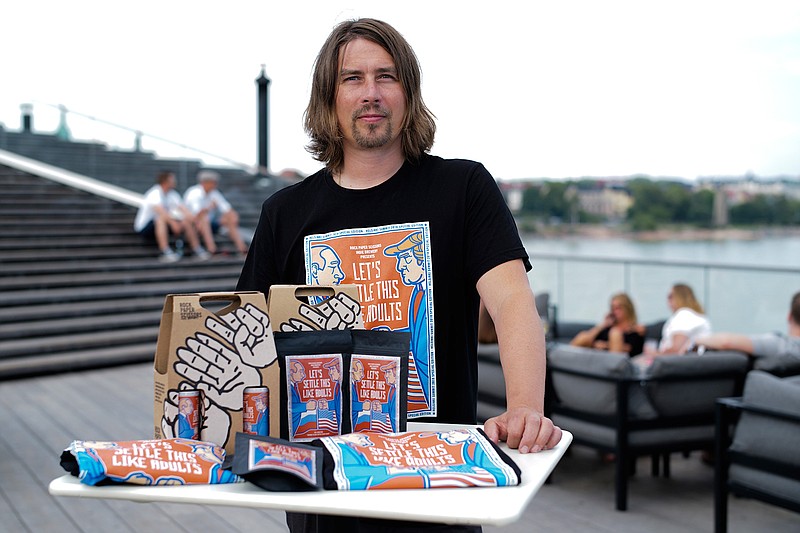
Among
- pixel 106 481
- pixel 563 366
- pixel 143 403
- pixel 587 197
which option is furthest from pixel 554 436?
pixel 587 197

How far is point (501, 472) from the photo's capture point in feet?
3.70

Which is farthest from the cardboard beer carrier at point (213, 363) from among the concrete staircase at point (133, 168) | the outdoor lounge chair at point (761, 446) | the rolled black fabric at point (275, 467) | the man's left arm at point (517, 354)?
the concrete staircase at point (133, 168)

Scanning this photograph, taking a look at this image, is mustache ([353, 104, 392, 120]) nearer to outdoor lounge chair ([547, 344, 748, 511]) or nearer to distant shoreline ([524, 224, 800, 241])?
outdoor lounge chair ([547, 344, 748, 511])

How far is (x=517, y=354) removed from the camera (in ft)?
4.87

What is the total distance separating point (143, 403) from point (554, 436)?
5080 mm

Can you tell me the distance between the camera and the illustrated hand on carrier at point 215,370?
1.25 meters

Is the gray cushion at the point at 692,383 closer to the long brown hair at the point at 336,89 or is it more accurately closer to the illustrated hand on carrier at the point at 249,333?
the long brown hair at the point at 336,89

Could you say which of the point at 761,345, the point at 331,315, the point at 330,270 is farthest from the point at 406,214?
the point at 761,345

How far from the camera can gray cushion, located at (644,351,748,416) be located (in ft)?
13.4

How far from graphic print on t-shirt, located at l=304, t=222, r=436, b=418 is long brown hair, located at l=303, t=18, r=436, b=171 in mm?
188

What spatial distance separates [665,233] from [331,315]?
913 centimetres

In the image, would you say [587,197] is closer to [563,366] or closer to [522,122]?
[522,122]

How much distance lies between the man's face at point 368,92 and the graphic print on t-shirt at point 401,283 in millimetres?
183

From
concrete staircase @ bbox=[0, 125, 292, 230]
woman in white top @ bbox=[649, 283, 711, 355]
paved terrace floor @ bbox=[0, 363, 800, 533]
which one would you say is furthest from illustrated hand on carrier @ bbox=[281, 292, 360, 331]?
concrete staircase @ bbox=[0, 125, 292, 230]
